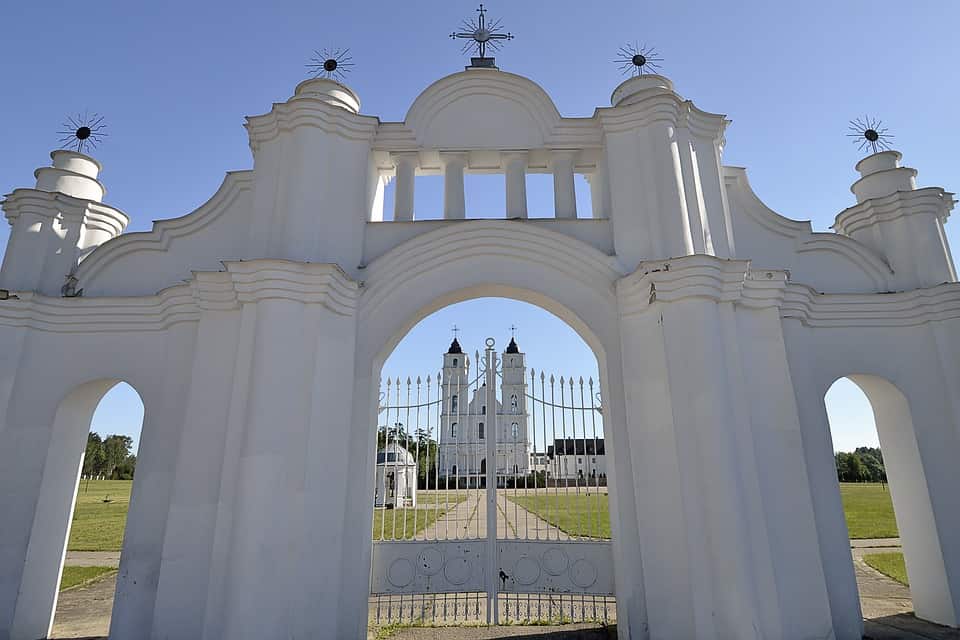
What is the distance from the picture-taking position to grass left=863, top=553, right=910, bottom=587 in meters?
9.97

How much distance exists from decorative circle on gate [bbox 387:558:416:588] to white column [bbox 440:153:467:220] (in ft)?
15.2

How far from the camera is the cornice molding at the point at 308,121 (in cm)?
765

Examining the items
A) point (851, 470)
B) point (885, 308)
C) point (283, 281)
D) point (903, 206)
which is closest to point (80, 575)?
point (283, 281)

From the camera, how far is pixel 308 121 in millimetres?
7633

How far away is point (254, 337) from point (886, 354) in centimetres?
818

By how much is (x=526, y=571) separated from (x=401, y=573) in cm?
157

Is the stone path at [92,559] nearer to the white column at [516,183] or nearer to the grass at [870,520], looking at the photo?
the white column at [516,183]

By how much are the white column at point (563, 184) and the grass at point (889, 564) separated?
8.42m

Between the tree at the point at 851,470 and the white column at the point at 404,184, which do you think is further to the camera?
the tree at the point at 851,470

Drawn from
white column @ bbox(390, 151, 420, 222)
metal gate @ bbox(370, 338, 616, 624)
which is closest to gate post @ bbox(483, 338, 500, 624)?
metal gate @ bbox(370, 338, 616, 624)

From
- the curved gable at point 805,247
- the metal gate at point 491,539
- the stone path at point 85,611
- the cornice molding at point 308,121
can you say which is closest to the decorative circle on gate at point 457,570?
the metal gate at point 491,539

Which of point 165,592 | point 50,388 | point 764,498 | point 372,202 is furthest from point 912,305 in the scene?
→ point 50,388

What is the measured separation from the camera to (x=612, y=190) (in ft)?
25.4

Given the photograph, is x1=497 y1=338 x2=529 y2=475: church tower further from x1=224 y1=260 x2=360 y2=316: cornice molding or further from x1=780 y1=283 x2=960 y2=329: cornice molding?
x1=780 y1=283 x2=960 y2=329: cornice molding
